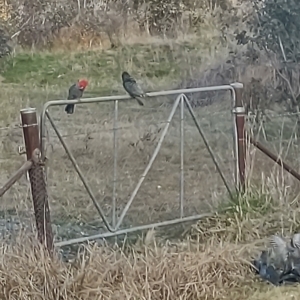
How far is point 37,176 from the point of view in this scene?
2797mm

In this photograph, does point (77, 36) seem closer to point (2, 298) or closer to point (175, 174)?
point (175, 174)

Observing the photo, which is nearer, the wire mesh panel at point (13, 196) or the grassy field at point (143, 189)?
the grassy field at point (143, 189)

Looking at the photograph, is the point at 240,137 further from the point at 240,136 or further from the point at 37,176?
the point at 37,176

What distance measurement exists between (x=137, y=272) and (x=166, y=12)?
2.91 m

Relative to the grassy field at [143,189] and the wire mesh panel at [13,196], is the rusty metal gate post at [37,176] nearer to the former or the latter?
the grassy field at [143,189]

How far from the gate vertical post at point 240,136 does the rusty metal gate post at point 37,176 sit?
1.08m

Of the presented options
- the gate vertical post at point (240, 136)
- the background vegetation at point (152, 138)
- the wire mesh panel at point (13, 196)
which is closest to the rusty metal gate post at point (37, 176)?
the background vegetation at point (152, 138)

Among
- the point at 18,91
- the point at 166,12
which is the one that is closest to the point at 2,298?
the point at 18,91

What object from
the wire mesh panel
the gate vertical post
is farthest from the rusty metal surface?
the wire mesh panel

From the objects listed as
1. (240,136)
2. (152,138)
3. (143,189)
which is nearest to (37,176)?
(240,136)

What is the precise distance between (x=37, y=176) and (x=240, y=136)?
1.13 metres

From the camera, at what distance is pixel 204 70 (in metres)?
5.61

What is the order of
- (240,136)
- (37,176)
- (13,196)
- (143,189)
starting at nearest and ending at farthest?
(37,176) → (240,136) → (13,196) → (143,189)

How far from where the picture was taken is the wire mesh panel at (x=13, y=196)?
10.8 feet
